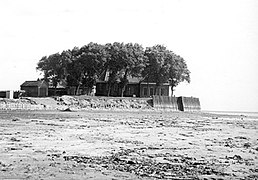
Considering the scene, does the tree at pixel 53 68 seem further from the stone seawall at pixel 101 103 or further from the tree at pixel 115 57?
the stone seawall at pixel 101 103

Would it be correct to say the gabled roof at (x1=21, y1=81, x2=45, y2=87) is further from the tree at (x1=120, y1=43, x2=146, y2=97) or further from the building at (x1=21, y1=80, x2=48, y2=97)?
the tree at (x1=120, y1=43, x2=146, y2=97)

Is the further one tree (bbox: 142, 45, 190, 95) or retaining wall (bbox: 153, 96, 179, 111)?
retaining wall (bbox: 153, 96, 179, 111)

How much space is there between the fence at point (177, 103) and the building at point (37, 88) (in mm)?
31203

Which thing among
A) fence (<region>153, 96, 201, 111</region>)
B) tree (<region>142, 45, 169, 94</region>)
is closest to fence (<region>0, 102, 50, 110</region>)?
tree (<region>142, 45, 169, 94</region>)

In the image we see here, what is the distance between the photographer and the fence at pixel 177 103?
82.4m

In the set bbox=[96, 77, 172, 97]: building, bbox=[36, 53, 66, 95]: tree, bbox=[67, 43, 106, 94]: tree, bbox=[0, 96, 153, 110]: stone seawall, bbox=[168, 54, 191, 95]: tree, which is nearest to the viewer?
bbox=[0, 96, 153, 110]: stone seawall

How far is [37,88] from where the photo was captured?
319 feet

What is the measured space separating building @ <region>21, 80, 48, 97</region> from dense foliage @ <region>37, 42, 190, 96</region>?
8.31 m

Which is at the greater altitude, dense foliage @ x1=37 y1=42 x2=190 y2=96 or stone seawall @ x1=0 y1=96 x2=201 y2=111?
dense foliage @ x1=37 y1=42 x2=190 y2=96

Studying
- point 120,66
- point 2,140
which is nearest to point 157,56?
point 120,66

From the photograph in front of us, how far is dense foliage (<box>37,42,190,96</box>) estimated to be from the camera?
74312 millimetres

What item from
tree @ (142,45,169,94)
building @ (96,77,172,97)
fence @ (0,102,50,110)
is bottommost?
fence @ (0,102,50,110)

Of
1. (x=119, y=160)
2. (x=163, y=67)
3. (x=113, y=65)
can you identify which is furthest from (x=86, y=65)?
(x=119, y=160)

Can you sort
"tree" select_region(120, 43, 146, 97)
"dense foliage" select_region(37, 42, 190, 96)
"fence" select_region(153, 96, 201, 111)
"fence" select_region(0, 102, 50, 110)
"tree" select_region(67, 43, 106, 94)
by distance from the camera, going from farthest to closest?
"fence" select_region(153, 96, 201, 111) < "tree" select_region(120, 43, 146, 97) < "dense foliage" select_region(37, 42, 190, 96) < "tree" select_region(67, 43, 106, 94) < "fence" select_region(0, 102, 50, 110)
